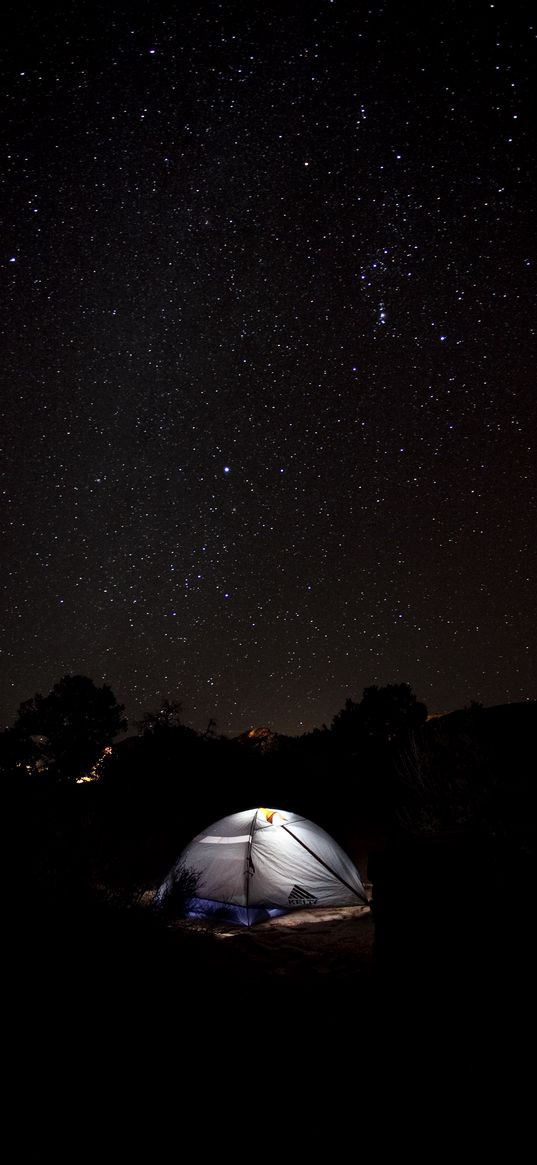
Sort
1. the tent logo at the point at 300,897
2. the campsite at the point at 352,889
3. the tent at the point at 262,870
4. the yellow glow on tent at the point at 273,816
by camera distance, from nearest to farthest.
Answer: the campsite at the point at 352,889 → the tent at the point at 262,870 → the tent logo at the point at 300,897 → the yellow glow on tent at the point at 273,816

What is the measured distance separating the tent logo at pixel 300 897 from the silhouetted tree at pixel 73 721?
20642 millimetres

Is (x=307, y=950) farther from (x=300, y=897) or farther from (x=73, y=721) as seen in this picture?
(x=73, y=721)

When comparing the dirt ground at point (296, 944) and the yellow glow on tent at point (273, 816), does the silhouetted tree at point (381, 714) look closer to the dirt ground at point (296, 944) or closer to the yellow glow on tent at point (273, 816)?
the yellow glow on tent at point (273, 816)

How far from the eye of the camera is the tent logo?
758 centimetres

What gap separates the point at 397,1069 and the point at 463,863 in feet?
3.99

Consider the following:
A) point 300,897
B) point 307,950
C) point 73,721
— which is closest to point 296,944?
point 307,950

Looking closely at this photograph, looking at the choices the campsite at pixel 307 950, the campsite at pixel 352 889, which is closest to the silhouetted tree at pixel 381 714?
the campsite at pixel 352 889

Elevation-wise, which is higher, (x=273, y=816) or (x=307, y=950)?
(x=273, y=816)

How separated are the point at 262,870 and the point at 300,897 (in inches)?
25.6

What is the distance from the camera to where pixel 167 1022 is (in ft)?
12.7

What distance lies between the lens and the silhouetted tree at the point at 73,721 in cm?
2673

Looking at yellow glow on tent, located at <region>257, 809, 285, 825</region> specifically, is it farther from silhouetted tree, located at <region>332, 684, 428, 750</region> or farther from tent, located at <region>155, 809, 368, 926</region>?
silhouetted tree, located at <region>332, 684, 428, 750</region>

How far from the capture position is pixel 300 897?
765 centimetres

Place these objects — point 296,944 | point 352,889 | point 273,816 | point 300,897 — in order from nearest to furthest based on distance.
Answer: point 296,944 → point 300,897 → point 352,889 → point 273,816
